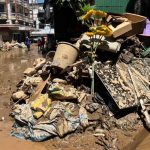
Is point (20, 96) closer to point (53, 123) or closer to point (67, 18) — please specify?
point (53, 123)

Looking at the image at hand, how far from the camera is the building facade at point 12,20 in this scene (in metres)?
48.8

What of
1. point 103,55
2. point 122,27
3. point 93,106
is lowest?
point 93,106

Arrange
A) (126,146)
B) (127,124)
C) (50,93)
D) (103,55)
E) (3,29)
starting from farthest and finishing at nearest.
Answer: (3,29), (103,55), (50,93), (127,124), (126,146)

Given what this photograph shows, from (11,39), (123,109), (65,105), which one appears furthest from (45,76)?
(11,39)

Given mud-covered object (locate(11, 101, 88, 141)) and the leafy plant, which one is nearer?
mud-covered object (locate(11, 101, 88, 141))

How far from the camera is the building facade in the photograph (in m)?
48.8

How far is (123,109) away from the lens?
25.3ft

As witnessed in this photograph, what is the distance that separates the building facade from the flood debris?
3944 centimetres

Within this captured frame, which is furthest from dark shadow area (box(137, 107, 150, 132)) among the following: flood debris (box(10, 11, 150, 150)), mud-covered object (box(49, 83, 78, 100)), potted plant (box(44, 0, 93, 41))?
potted plant (box(44, 0, 93, 41))

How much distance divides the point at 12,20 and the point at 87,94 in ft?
161

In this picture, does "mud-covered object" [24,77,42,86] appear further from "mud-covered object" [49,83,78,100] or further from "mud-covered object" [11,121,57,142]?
"mud-covered object" [11,121,57,142]

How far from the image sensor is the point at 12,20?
182 ft

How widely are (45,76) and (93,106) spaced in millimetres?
2257

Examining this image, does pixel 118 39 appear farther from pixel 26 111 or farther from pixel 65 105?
pixel 26 111
